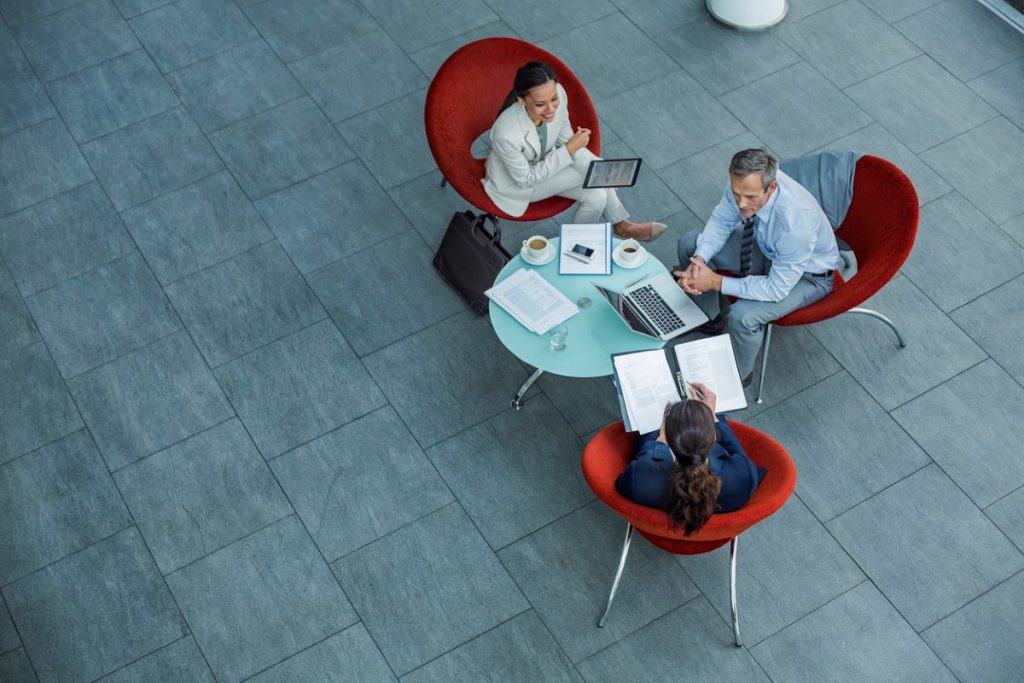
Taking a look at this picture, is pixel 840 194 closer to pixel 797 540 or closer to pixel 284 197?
pixel 797 540

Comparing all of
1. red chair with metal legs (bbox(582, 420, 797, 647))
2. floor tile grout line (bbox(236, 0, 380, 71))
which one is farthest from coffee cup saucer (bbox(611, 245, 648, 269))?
floor tile grout line (bbox(236, 0, 380, 71))

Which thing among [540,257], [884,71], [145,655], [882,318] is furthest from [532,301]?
[884,71]

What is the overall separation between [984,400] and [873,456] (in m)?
0.55

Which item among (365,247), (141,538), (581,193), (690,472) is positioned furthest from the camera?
(365,247)

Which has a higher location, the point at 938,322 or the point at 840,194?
the point at 840,194

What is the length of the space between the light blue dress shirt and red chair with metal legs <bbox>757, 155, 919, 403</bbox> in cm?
13

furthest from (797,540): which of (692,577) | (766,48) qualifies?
(766,48)

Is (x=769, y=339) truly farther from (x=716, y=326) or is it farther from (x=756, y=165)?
(x=756, y=165)

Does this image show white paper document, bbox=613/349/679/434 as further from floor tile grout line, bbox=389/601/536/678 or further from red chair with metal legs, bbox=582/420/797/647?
floor tile grout line, bbox=389/601/536/678

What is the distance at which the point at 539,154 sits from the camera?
4316 millimetres

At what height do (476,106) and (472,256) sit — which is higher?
(476,106)

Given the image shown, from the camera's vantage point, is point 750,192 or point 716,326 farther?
point 716,326

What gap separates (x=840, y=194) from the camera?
13.1 ft

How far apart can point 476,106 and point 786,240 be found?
1542 millimetres
